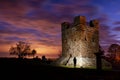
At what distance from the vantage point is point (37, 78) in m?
14.5

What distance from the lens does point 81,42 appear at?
4075 centimetres

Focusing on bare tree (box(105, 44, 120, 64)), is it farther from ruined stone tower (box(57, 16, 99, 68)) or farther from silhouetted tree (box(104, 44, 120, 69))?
ruined stone tower (box(57, 16, 99, 68))

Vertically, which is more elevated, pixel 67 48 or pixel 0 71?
pixel 67 48

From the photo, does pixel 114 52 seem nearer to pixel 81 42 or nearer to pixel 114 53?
pixel 114 53

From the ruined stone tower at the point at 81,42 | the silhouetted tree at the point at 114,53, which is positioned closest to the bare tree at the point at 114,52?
the silhouetted tree at the point at 114,53

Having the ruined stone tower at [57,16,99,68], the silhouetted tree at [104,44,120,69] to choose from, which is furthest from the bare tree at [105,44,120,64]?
the ruined stone tower at [57,16,99,68]

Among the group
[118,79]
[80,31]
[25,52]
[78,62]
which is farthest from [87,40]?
[25,52]

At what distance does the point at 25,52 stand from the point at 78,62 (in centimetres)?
4320

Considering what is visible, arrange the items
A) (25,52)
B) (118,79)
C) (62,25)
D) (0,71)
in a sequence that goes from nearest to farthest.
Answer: (0,71)
(118,79)
(62,25)
(25,52)

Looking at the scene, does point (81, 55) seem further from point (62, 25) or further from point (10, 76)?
point (10, 76)

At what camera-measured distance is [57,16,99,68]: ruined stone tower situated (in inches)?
1590

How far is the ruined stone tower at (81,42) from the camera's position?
1590 inches

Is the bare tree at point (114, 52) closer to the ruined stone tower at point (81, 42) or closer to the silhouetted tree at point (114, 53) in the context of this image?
the silhouetted tree at point (114, 53)

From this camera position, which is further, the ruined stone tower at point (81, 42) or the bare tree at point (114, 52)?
the bare tree at point (114, 52)
